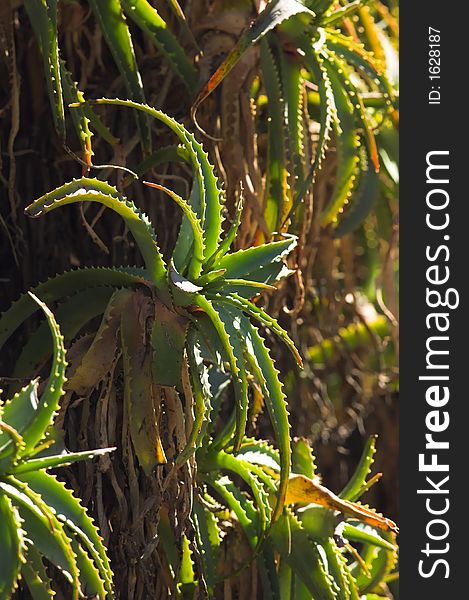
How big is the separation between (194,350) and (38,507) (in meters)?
0.20

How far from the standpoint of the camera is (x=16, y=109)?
102cm

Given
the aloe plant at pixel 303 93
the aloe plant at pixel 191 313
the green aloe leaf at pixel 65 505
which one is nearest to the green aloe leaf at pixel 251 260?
the aloe plant at pixel 191 313

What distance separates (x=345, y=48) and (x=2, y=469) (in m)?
0.64

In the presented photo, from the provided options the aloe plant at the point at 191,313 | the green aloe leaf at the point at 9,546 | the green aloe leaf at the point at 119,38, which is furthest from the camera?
the green aloe leaf at the point at 119,38

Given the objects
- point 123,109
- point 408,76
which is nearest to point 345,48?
point 408,76

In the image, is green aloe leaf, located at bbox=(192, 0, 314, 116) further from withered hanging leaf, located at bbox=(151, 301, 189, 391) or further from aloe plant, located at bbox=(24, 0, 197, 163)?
withered hanging leaf, located at bbox=(151, 301, 189, 391)

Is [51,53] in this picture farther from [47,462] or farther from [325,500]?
[325,500]

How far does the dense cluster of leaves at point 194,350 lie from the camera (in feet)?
2.65

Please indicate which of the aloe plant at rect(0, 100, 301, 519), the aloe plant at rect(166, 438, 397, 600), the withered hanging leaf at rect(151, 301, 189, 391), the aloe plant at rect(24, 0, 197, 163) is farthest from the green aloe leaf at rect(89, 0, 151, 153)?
the aloe plant at rect(166, 438, 397, 600)

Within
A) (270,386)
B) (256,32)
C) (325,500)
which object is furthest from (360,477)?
(256,32)

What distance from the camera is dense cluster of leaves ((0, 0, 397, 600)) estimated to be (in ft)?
2.65

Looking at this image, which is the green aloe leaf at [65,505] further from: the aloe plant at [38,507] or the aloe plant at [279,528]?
the aloe plant at [279,528]

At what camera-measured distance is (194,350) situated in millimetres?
899

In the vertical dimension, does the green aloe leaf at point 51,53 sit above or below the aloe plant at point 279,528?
above
